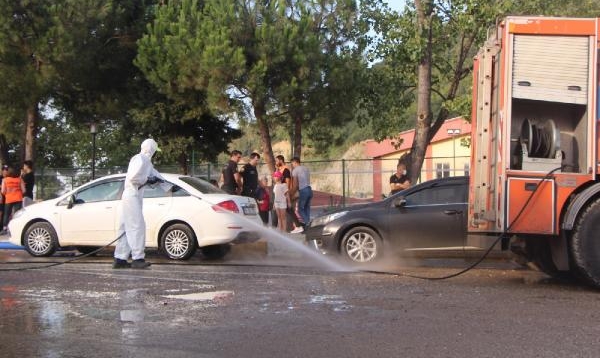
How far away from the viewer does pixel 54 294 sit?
8023 mm

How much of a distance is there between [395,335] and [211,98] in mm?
14397

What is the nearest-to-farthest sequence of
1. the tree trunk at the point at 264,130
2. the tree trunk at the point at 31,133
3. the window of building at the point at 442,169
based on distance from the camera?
the tree trunk at the point at 264,130 < the tree trunk at the point at 31,133 < the window of building at the point at 442,169

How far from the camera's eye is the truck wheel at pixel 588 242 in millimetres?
7727

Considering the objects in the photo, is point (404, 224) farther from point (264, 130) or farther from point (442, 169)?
point (442, 169)

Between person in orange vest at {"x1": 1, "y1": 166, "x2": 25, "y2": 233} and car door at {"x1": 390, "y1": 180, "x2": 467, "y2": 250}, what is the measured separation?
9.25m

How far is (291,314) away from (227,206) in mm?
4843

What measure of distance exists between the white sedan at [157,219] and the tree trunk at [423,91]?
6474 mm

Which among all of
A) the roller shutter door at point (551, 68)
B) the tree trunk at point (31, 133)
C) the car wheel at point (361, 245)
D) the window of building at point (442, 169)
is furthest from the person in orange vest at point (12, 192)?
the window of building at point (442, 169)

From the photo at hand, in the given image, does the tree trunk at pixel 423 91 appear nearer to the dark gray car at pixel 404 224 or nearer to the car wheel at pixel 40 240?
the dark gray car at pixel 404 224

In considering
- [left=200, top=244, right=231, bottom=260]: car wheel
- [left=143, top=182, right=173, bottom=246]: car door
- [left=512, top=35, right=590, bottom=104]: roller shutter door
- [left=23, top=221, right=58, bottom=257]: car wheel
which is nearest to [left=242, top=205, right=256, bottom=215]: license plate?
[left=200, top=244, right=231, bottom=260]: car wheel

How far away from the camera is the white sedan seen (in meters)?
11.3

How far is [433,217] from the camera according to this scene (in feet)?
33.9

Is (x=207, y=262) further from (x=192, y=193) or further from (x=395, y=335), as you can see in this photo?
(x=395, y=335)

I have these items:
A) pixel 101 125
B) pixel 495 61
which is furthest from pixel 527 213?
pixel 101 125
